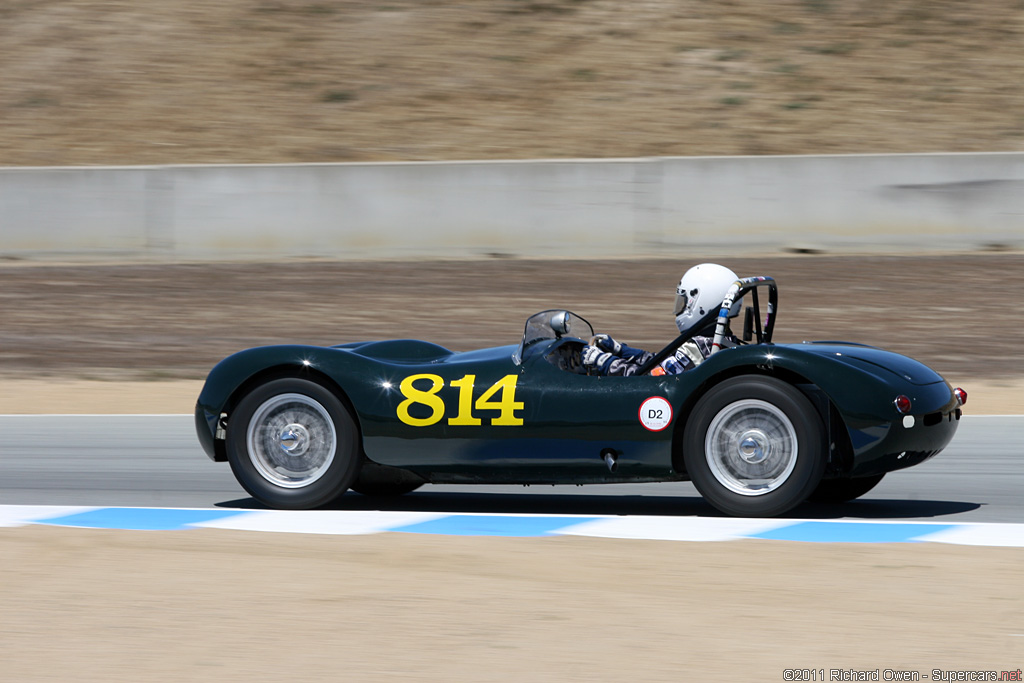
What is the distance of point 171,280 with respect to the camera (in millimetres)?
15820

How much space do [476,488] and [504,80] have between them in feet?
48.9

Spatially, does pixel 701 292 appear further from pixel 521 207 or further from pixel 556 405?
pixel 521 207

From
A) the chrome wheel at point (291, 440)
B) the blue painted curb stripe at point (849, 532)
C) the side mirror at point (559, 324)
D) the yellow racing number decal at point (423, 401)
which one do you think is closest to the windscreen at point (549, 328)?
the side mirror at point (559, 324)

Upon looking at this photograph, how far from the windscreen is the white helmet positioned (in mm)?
462

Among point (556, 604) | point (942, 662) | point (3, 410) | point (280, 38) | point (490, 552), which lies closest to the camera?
point (942, 662)

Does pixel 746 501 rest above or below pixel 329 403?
below

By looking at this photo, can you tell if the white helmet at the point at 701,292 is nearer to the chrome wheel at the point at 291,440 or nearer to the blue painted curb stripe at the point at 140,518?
the chrome wheel at the point at 291,440

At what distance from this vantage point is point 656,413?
5.79m

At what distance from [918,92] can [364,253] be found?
9.31 metres

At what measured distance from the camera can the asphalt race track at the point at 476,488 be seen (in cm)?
651

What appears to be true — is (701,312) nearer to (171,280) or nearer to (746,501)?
(746,501)

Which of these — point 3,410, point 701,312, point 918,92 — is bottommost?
point 3,410

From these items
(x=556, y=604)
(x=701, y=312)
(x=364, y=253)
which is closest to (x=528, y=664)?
(x=556, y=604)

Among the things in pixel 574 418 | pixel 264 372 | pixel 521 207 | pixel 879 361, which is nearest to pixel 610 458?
pixel 574 418
